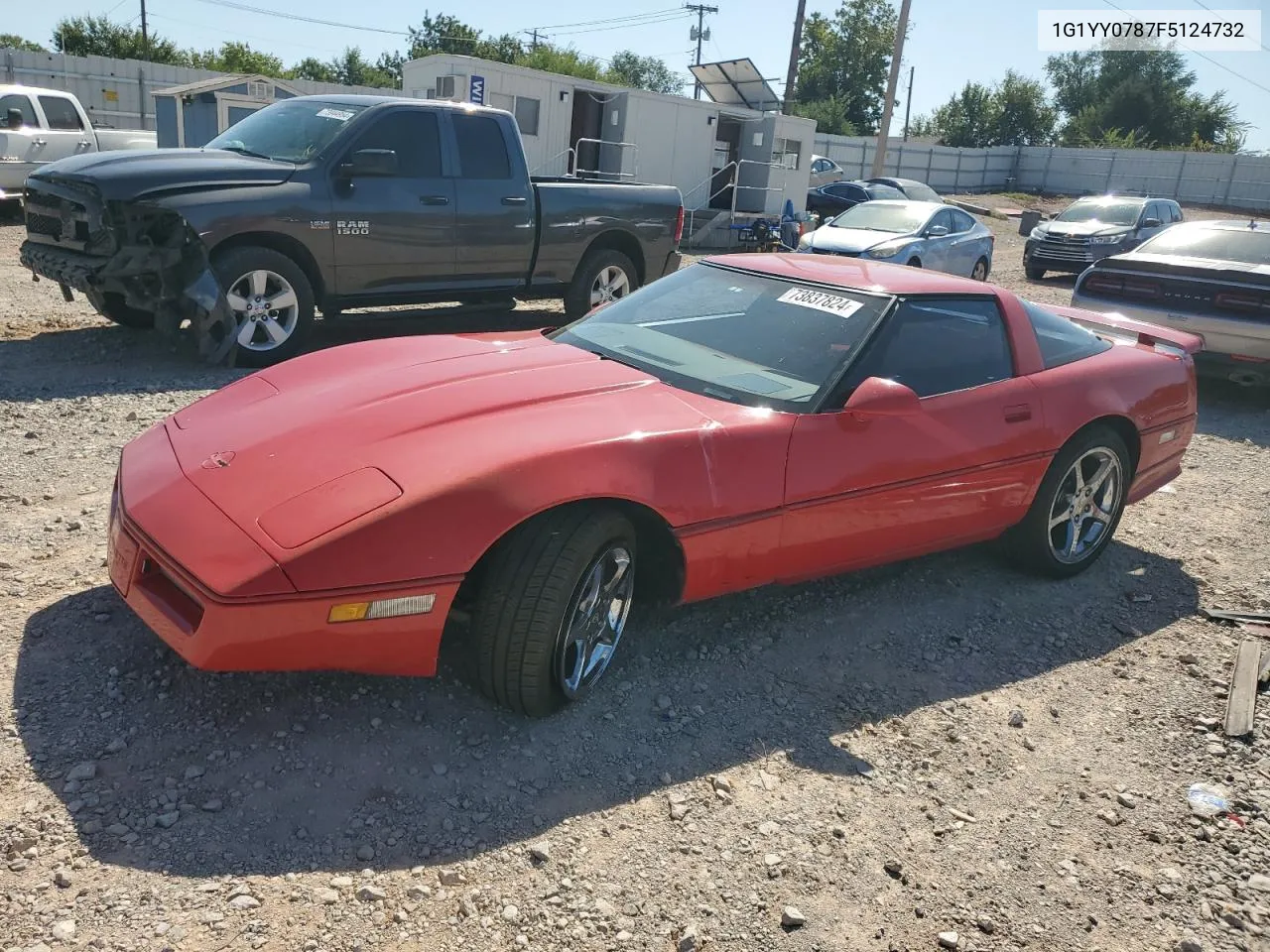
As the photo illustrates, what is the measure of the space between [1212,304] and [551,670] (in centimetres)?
783

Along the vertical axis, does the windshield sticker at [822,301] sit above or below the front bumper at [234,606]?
above

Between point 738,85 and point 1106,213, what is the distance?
738cm

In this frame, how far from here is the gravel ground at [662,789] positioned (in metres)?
2.40

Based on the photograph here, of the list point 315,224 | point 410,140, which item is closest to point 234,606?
point 315,224

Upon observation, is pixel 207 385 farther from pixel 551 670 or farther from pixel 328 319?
pixel 551 670

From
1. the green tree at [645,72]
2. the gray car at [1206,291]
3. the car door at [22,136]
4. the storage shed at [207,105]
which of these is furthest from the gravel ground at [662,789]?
the green tree at [645,72]

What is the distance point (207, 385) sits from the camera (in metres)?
6.59

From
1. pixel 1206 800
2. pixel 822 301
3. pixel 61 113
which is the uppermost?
pixel 61 113

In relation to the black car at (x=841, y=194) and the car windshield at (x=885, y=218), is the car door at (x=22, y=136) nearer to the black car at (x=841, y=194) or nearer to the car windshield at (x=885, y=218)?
the car windshield at (x=885, y=218)

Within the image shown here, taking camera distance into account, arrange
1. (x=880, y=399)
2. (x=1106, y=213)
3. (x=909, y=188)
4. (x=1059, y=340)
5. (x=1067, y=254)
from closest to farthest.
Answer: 1. (x=880, y=399)
2. (x=1059, y=340)
3. (x=1067, y=254)
4. (x=1106, y=213)
5. (x=909, y=188)

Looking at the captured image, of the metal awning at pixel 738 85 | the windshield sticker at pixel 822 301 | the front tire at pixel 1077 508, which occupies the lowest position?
the front tire at pixel 1077 508

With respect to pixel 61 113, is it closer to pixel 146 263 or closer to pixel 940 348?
pixel 146 263

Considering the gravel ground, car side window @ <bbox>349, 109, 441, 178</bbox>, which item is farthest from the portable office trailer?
the gravel ground

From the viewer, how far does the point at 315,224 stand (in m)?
7.25
